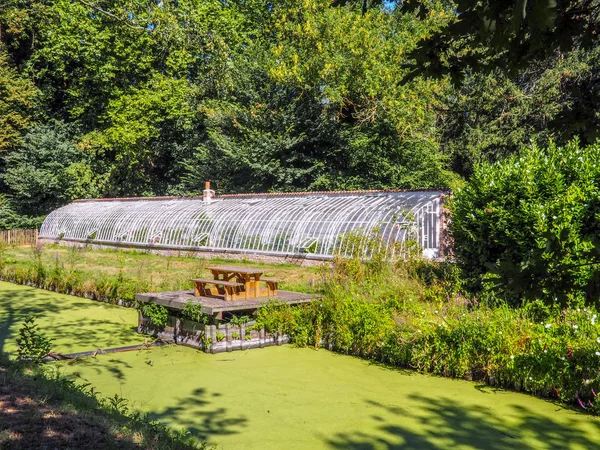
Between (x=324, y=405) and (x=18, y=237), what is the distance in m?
29.2

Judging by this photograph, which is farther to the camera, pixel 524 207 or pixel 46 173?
pixel 46 173

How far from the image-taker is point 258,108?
29766 millimetres

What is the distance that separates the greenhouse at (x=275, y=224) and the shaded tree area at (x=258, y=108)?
11.7ft

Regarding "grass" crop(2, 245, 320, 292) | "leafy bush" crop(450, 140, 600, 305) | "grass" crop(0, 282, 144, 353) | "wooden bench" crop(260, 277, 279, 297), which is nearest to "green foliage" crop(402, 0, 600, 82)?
"leafy bush" crop(450, 140, 600, 305)

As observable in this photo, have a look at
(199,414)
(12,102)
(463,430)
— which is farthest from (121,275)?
(12,102)

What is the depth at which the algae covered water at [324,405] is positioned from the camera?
5.51m

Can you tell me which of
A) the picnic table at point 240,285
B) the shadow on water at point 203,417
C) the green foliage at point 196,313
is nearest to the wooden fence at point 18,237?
the picnic table at point 240,285

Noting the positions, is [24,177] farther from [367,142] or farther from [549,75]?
[549,75]

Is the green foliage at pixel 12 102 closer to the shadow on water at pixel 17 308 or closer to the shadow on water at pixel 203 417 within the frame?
the shadow on water at pixel 17 308

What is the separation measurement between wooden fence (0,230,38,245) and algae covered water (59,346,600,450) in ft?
82.5

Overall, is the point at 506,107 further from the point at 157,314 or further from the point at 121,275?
the point at 157,314

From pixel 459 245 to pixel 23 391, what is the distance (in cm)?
785

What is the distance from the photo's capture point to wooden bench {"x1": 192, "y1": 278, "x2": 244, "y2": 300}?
10.1 meters

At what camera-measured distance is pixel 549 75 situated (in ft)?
88.9
